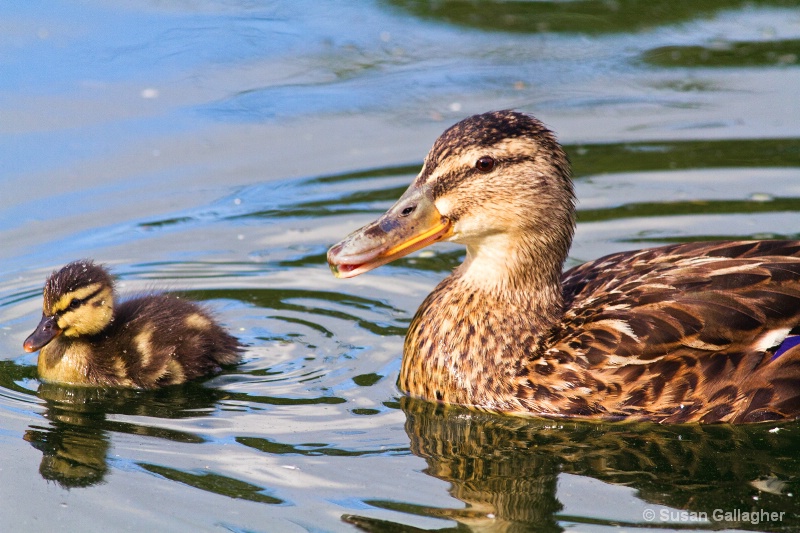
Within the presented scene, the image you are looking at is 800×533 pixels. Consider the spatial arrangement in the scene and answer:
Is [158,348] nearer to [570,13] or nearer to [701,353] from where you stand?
[701,353]

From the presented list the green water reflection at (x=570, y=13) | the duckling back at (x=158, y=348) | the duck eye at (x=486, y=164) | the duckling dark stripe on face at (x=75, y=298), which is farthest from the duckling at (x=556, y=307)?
the green water reflection at (x=570, y=13)

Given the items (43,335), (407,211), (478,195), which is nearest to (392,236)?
(407,211)

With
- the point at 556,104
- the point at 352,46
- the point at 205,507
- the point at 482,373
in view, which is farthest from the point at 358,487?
the point at 352,46

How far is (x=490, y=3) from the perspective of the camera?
11.5m

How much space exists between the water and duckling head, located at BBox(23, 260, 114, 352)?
0.95 ft

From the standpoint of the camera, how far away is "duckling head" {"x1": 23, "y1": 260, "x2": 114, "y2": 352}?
19.3ft

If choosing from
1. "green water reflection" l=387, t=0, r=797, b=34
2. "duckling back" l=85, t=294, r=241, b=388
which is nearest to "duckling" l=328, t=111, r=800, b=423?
"duckling back" l=85, t=294, r=241, b=388

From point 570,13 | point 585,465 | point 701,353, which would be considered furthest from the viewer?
point 570,13

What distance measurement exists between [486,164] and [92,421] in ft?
6.84

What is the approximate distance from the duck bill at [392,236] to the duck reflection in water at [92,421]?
3.06ft

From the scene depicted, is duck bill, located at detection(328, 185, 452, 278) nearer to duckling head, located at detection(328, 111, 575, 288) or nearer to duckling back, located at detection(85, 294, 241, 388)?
duckling head, located at detection(328, 111, 575, 288)

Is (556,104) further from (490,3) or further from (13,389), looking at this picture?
(13,389)

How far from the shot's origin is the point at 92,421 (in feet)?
18.6

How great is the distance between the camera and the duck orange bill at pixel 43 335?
582 centimetres
